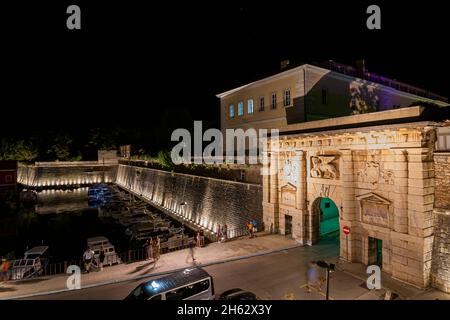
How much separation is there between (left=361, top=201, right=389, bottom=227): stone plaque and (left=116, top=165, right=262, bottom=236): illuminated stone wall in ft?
31.4

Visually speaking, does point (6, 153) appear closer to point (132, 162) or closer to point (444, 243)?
point (132, 162)

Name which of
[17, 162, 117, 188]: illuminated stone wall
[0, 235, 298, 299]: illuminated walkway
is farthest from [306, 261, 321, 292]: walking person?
A: [17, 162, 117, 188]: illuminated stone wall

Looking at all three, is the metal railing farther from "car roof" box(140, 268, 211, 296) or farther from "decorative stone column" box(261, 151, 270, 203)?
"car roof" box(140, 268, 211, 296)

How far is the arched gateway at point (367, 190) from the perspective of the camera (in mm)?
12766

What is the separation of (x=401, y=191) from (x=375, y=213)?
80.5 inches

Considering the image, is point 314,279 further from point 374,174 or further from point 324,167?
point 324,167

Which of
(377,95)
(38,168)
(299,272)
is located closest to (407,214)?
(299,272)

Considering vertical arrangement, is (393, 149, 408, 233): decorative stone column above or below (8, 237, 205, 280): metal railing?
above

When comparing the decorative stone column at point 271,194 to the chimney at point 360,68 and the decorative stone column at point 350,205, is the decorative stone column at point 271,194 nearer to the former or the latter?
the decorative stone column at point 350,205

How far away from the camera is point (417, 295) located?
12.0 m

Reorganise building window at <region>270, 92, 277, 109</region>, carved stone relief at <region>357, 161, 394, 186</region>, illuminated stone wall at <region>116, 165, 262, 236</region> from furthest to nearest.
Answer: building window at <region>270, 92, 277, 109</region> → illuminated stone wall at <region>116, 165, 262, 236</region> → carved stone relief at <region>357, 161, 394, 186</region>

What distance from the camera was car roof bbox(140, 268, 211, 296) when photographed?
33.3ft

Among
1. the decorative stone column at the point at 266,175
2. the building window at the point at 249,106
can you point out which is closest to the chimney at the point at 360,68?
the building window at the point at 249,106

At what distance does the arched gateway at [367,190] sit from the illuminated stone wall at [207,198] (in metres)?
3.99
